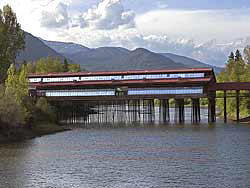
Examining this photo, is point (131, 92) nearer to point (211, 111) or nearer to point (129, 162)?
point (211, 111)

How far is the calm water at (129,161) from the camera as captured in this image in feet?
98.3

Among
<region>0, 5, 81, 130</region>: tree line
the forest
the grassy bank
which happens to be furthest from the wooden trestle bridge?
the grassy bank

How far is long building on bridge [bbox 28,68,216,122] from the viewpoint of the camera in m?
83.5

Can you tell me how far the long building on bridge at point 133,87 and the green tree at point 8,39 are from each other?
7518 mm

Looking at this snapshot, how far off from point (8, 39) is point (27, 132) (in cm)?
3090

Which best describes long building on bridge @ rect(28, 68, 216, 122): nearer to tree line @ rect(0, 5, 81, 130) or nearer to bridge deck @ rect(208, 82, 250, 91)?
bridge deck @ rect(208, 82, 250, 91)

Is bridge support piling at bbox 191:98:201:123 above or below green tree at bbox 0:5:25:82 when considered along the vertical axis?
below

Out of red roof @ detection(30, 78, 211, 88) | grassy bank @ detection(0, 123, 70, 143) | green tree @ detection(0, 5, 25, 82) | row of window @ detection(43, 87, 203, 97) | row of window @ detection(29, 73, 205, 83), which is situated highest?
green tree @ detection(0, 5, 25, 82)

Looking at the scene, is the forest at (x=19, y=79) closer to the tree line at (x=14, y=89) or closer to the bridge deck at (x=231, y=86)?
the tree line at (x=14, y=89)

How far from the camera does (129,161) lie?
1490 inches

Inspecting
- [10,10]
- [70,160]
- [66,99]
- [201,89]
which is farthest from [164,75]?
[70,160]

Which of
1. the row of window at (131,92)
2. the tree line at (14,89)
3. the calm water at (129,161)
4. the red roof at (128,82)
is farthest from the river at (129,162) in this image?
the row of window at (131,92)

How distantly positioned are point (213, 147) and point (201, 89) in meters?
38.2

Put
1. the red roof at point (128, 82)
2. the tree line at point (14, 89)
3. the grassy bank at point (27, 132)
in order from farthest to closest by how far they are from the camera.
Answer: the red roof at point (128, 82)
the tree line at point (14, 89)
the grassy bank at point (27, 132)
